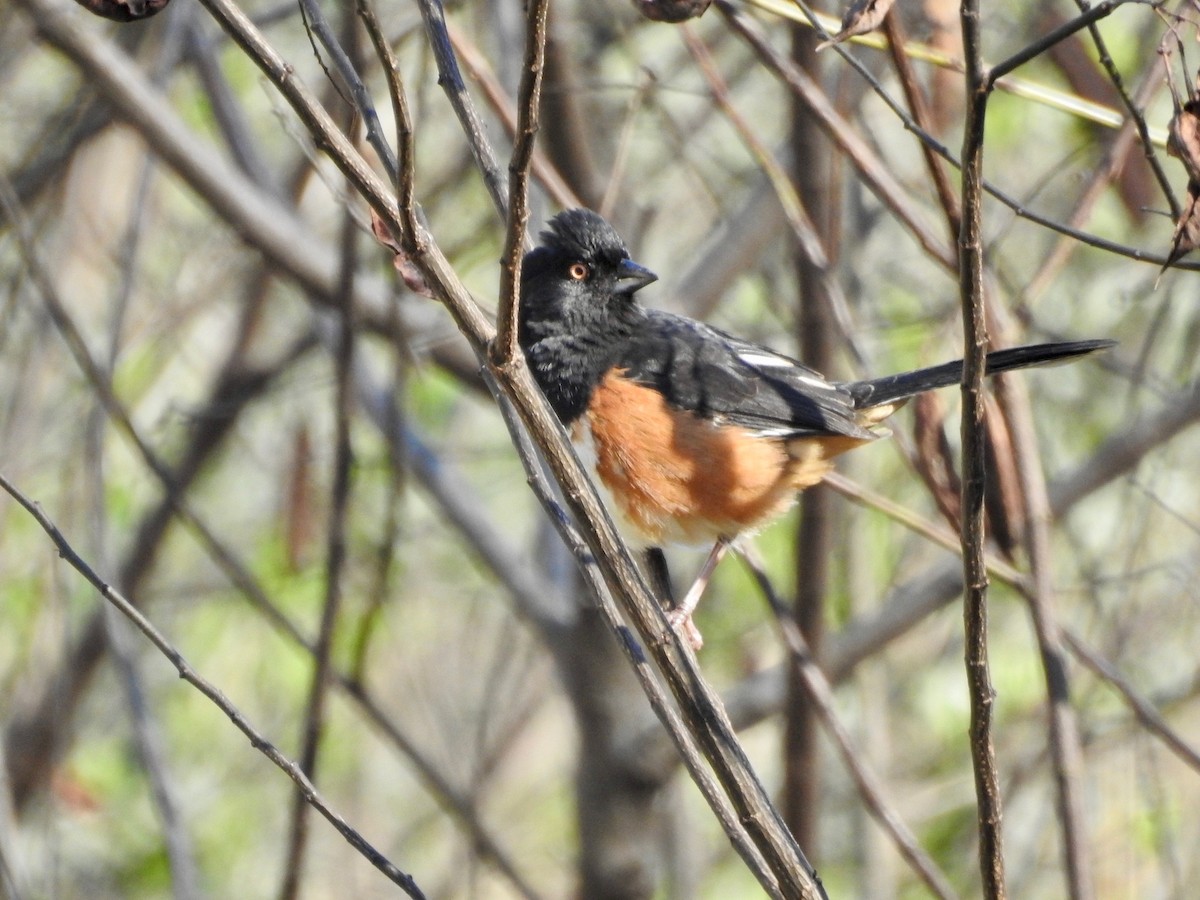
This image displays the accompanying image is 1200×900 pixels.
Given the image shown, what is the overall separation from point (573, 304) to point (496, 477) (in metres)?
3.12

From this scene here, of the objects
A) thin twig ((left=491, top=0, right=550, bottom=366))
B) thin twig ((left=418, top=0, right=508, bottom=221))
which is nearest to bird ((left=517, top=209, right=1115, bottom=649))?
thin twig ((left=418, top=0, right=508, bottom=221))

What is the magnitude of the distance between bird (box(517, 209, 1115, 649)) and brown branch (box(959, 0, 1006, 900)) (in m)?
1.22

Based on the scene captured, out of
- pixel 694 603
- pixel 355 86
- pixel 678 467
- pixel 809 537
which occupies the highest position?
pixel 809 537

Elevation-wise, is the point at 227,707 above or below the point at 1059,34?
below

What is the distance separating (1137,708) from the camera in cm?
258

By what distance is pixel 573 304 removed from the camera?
3.06 metres

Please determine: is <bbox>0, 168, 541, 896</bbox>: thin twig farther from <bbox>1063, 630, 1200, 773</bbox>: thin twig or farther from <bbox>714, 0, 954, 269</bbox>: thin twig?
<bbox>714, 0, 954, 269</bbox>: thin twig

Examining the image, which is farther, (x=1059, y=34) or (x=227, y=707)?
(x=227, y=707)

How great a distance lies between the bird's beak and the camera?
119 inches

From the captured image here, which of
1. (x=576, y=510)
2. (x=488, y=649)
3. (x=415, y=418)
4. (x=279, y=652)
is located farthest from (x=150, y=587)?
(x=576, y=510)

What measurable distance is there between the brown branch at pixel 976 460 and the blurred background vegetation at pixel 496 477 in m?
0.87

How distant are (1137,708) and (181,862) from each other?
7.13 ft

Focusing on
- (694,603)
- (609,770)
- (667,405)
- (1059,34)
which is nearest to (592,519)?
(1059,34)

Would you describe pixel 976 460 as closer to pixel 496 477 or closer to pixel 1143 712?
pixel 1143 712
